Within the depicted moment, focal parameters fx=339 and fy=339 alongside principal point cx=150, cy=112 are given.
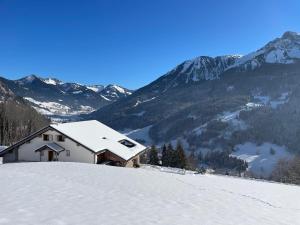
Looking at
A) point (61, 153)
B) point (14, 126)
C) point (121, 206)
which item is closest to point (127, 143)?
point (61, 153)

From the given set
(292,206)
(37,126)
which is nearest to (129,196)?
(292,206)

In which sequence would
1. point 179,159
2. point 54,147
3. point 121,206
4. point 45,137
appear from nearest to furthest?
point 121,206 < point 54,147 < point 45,137 < point 179,159

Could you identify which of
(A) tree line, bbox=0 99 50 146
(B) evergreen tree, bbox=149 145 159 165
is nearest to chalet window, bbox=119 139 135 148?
(B) evergreen tree, bbox=149 145 159 165

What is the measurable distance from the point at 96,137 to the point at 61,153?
21.2ft

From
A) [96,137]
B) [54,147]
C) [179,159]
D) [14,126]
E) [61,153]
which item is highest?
[14,126]

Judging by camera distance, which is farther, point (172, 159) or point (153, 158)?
point (153, 158)

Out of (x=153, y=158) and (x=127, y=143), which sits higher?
(x=127, y=143)

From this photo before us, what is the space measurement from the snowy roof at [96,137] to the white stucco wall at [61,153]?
1.00 m

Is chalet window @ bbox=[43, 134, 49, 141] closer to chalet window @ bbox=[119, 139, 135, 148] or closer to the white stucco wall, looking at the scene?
the white stucco wall

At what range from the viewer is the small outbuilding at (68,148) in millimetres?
47031

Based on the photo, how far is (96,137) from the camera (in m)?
52.3

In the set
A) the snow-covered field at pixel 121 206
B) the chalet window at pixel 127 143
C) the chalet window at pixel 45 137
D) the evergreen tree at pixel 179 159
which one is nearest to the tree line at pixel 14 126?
the evergreen tree at pixel 179 159

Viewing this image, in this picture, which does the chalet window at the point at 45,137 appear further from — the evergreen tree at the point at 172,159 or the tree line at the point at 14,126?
the tree line at the point at 14,126

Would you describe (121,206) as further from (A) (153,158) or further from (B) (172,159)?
(A) (153,158)
